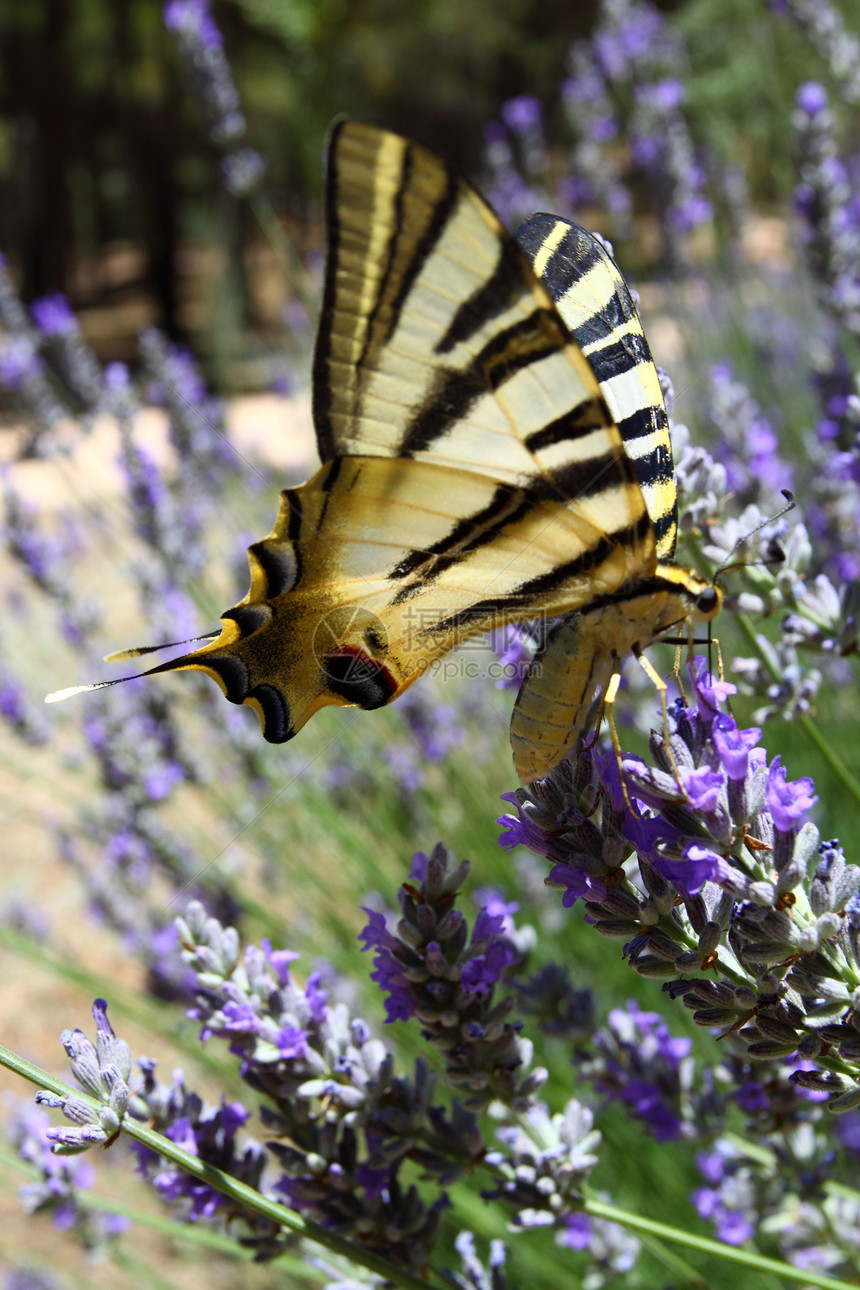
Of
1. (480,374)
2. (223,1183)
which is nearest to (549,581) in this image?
(480,374)

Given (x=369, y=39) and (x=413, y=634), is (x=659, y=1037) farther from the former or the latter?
(x=369, y=39)

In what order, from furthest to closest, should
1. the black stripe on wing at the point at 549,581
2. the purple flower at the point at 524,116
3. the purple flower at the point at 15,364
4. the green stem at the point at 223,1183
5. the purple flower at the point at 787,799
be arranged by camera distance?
the purple flower at the point at 524,116 < the purple flower at the point at 15,364 < the black stripe on wing at the point at 549,581 < the purple flower at the point at 787,799 < the green stem at the point at 223,1183

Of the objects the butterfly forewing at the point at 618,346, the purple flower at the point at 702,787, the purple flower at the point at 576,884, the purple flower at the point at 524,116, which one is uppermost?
the purple flower at the point at 524,116

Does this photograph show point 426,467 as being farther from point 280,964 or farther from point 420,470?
point 280,964

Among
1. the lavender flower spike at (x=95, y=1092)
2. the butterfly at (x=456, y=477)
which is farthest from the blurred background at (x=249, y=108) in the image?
the lavender flower spike at (x=95, y=1092)

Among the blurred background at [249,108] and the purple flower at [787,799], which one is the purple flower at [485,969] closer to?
the purple flower at [787,799]

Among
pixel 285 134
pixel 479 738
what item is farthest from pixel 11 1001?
pixel 285 134
